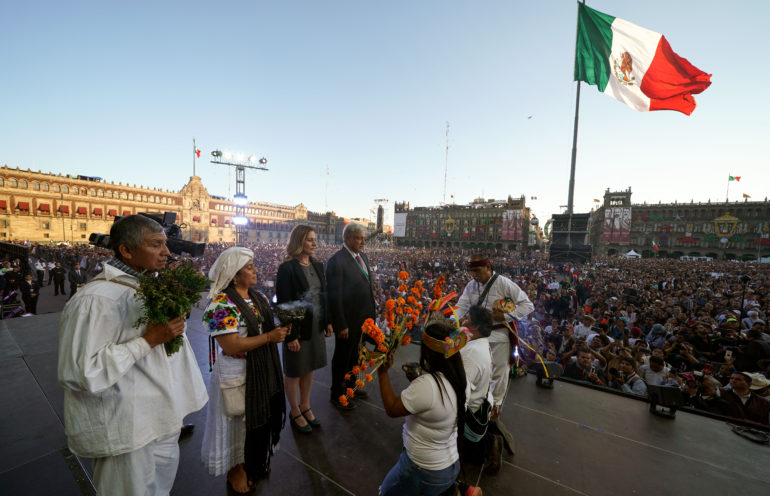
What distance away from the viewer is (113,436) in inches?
53.3

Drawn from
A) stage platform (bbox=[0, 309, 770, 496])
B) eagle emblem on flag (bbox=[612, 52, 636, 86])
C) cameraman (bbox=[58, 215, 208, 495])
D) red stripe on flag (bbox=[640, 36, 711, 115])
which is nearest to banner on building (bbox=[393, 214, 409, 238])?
eagle emblem on flag (bbox=[612, 52, 636, 86])

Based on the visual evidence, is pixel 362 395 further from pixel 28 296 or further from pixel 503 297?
pixel 28 296

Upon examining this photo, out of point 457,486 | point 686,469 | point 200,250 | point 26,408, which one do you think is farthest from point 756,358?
point 26,408

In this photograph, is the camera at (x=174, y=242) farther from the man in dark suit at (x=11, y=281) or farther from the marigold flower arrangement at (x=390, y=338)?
the man in dark suit at (x=11, y=281)

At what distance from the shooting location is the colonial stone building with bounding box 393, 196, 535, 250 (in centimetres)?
5709

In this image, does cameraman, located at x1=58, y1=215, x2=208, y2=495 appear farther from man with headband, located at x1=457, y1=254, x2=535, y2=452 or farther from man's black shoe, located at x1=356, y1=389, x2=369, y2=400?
man with headband, located at x1=457, y1=254, x2=535, y2=452

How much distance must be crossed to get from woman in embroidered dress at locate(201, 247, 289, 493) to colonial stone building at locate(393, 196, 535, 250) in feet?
197

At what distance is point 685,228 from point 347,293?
275 feet

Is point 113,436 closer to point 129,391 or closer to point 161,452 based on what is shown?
point 129,391

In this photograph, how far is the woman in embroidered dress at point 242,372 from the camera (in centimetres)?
189

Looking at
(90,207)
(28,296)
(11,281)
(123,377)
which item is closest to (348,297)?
(123,377)

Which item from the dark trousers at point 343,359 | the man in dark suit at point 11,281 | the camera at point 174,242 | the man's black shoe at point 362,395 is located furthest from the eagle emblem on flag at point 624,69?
the man in dark suit at point 11,281

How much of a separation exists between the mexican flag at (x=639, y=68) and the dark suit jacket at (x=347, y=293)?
33.0 feet

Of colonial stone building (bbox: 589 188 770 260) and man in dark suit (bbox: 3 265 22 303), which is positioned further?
colonial stone building (bbox: 589 188 770 260)
